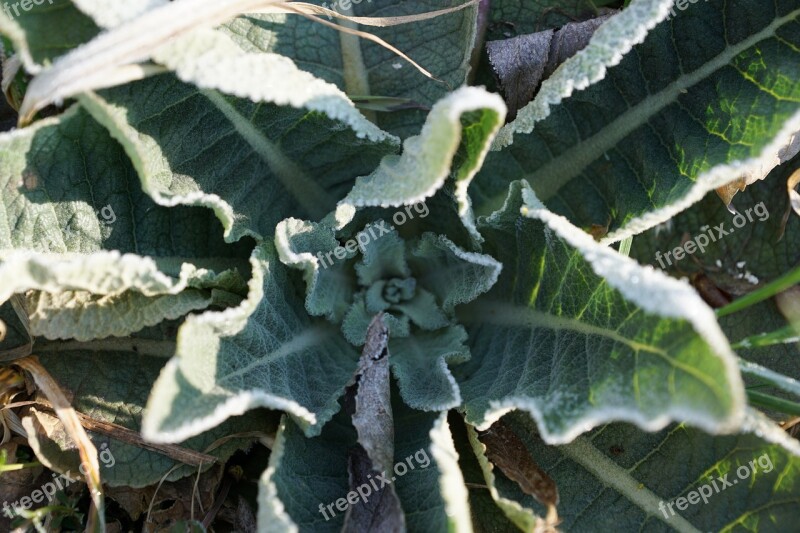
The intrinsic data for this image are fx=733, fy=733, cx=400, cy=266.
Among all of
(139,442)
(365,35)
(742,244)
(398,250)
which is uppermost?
(365,35)

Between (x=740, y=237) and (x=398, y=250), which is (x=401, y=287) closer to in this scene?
(x=398, y=250)

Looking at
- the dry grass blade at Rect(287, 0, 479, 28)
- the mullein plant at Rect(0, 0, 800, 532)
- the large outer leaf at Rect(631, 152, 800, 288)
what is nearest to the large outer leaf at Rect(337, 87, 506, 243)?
the mullein plant at Rect(0, 0, 800, 532)

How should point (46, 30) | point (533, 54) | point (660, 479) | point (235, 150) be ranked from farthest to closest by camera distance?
point (533, 54)
point (235, 150)
point (660, 479)
point (46, 30)

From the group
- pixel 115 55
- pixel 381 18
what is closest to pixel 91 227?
pixel 115 55

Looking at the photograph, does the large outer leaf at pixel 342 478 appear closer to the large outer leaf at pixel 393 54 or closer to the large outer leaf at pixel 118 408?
the large outer leaf at pixel 118 408

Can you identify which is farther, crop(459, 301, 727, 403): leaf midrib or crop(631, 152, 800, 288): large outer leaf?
crop(631, 152, 800, 288): large outer leaf

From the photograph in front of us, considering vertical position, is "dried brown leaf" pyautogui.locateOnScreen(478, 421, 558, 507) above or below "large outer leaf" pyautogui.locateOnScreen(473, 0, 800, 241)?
below

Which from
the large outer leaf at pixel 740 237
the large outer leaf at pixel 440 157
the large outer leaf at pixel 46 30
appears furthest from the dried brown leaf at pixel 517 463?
the large outer leaf at pixel 46 30

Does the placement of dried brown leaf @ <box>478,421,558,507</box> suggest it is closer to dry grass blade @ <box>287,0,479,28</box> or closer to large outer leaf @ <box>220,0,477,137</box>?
large outer leaf @ <box>220,0,477,137</box>
